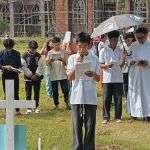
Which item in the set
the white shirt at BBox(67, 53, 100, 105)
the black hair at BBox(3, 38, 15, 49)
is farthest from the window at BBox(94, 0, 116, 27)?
the white shirt at BBox(67, 53, 100, 105)

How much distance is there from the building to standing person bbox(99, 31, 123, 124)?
87.3 feet

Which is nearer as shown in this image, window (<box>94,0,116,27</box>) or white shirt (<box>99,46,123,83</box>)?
white shirt (<box>99,46,123,83</box>)

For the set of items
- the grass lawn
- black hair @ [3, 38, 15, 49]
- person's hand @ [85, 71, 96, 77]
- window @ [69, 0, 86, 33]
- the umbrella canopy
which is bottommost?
the grass lawn

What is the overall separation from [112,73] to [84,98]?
338cm

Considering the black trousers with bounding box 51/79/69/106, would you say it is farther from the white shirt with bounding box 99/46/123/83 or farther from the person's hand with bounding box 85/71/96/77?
the person's hand with bounding box 85/71/96/77

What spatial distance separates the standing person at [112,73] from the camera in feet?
40.2

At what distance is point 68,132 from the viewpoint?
37.6 ft

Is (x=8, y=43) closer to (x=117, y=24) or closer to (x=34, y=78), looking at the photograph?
(x=34, y=78)

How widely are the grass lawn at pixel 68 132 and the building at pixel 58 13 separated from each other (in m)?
26.0

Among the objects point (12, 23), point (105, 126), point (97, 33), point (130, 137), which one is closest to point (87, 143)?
point (130, 137)

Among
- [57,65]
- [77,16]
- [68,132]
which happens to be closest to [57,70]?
[57,65]

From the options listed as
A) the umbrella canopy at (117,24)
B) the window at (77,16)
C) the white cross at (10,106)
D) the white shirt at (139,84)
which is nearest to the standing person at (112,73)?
the white shirt at (139,84)

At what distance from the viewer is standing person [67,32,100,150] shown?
9055 mm

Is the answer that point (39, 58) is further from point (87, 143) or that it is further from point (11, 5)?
point (11, 5)
